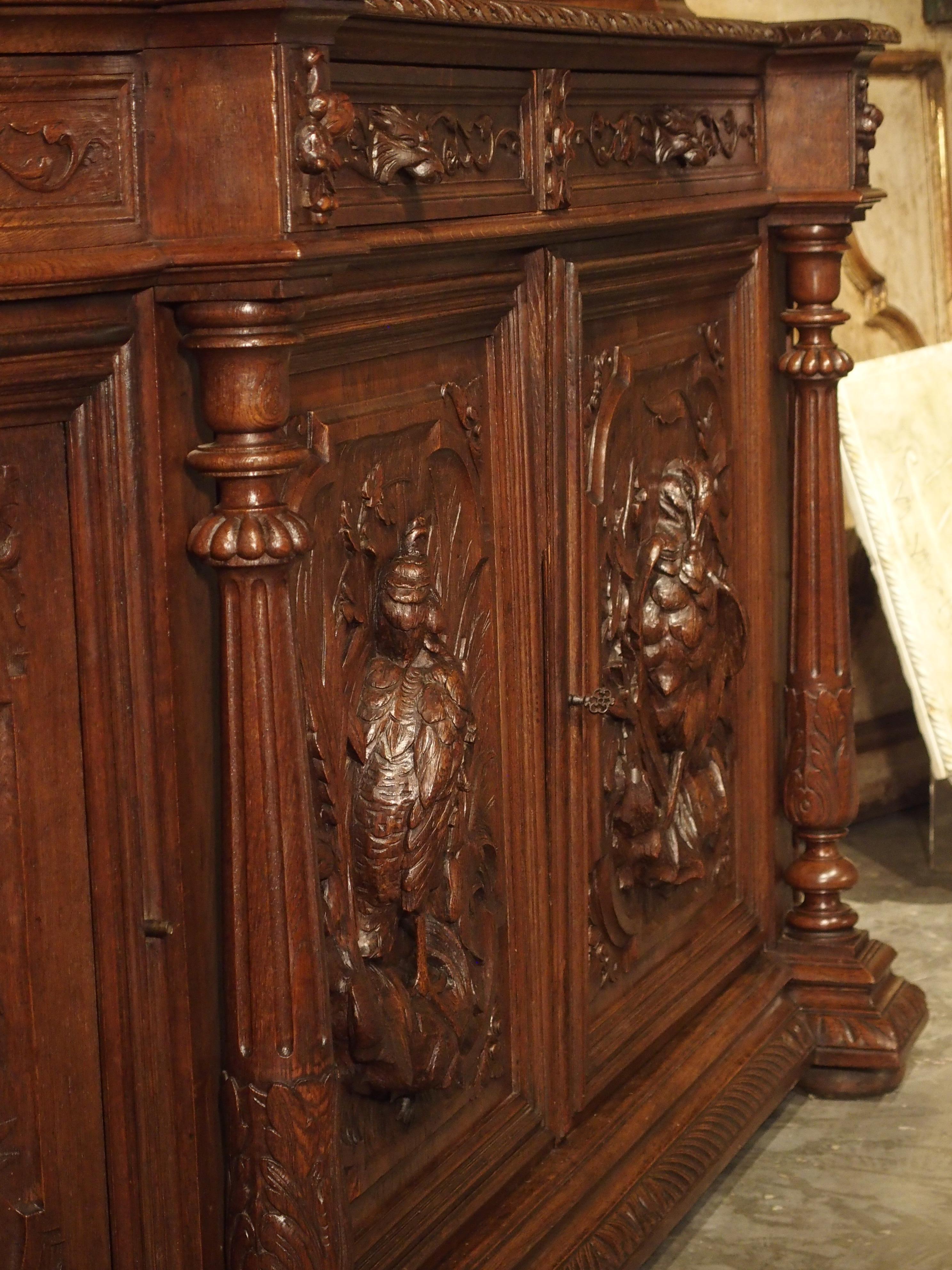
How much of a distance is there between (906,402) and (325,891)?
2009mm

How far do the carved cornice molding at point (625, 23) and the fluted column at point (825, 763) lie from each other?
29 cm

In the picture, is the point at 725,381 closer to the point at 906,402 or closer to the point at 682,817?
the point at 682,817

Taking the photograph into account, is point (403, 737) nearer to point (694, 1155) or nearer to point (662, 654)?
point (662, 654)

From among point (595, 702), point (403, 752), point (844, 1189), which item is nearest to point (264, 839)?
point (403, 752)

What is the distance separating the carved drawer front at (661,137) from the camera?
2.00 m

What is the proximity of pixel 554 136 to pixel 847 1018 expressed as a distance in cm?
145

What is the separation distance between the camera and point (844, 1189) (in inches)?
97.4

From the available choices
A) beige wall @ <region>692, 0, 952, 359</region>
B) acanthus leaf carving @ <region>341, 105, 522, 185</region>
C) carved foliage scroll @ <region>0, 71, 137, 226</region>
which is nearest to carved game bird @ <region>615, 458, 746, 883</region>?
acanthus leaf carving @ <region>341, 105, 522, 185</region>

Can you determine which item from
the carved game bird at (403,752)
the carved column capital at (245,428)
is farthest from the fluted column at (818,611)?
the carved column capital at (245,428)

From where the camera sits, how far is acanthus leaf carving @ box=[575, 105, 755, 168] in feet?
6.68

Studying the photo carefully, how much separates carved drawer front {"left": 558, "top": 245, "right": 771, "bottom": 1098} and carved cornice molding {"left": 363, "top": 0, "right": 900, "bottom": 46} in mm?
262

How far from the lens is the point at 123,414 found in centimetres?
137

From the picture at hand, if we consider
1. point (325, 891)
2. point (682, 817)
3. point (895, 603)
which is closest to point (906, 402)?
point (895, 603)

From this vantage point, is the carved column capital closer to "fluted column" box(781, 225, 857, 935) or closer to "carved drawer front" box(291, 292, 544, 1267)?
"carved drawer front" box(291, 292, 544, 1267)
